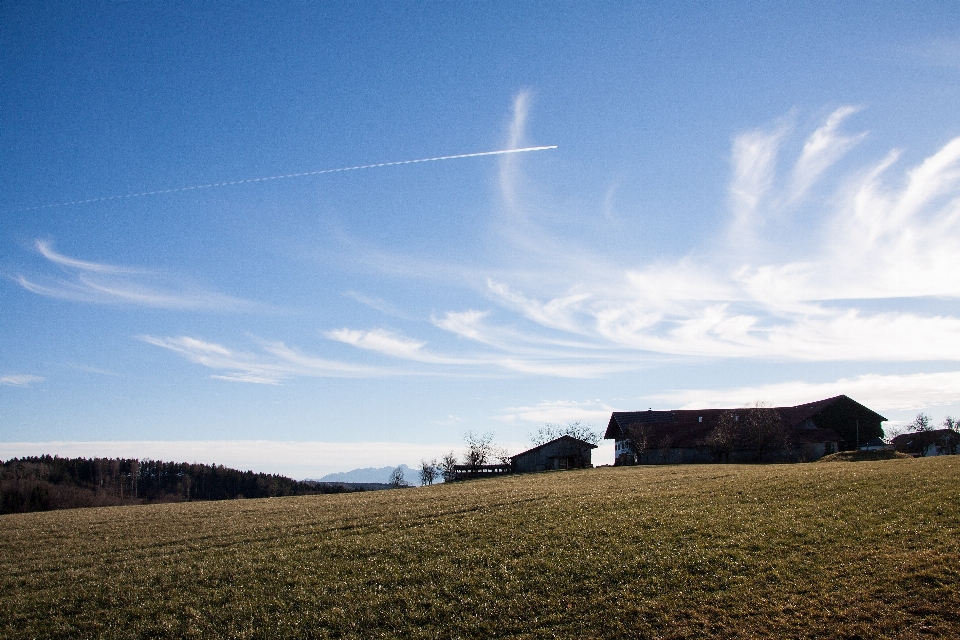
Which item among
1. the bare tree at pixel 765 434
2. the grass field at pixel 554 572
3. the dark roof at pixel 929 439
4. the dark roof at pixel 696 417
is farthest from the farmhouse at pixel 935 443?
the grass field at pixel 554 572

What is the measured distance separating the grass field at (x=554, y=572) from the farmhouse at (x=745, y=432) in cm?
5326

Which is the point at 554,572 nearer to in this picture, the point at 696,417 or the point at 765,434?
the point at 765,434

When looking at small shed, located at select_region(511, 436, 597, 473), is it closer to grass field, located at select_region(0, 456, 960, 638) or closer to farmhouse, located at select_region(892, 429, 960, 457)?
farmhouse, located at select_region(892, 429, 960, 457)

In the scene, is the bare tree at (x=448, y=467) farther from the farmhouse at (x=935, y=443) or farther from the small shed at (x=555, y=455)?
the farmhouse at (x=935, y=443)

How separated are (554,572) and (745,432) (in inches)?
2826

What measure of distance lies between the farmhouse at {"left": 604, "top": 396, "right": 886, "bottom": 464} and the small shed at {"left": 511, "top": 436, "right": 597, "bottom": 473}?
8.40 meters

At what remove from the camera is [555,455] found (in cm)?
9212

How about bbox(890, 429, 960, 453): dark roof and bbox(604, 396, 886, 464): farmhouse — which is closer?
bbox(604, 396, 886, 464): farmhouse

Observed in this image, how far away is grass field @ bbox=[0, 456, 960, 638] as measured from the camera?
1664 cm

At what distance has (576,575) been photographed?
66.4ft

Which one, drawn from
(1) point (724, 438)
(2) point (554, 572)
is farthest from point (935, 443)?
(2) point (554, 572)

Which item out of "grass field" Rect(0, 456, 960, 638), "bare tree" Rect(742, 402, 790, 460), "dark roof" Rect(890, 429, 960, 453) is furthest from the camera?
"dark roof" Rect(890, 429, 960, 453)

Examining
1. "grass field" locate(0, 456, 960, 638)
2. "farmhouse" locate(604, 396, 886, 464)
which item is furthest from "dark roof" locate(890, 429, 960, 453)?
"grass field" locate(0, 456, 960, 638)

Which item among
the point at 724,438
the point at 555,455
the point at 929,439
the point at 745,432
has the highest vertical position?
the point at 745,432
